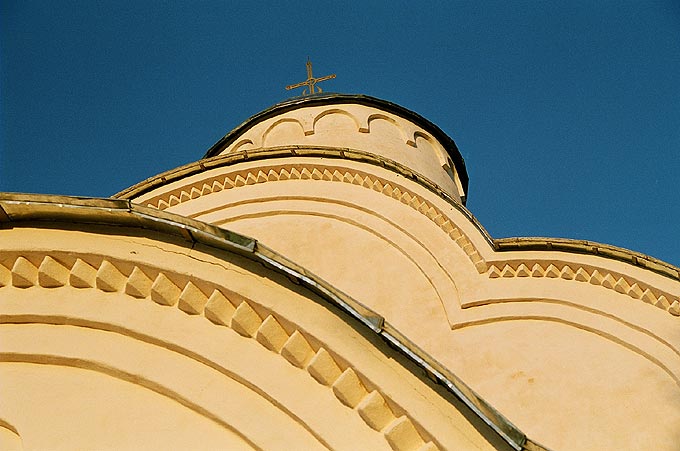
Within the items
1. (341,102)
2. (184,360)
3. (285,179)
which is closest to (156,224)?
(184,360)

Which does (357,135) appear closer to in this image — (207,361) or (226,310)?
(226,310)

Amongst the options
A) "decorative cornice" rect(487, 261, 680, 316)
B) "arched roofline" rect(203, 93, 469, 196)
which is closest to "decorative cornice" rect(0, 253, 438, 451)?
"decorative cornice" rect(487, 261, 680, 316)

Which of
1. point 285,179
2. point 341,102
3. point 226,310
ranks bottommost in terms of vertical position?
point 226,310

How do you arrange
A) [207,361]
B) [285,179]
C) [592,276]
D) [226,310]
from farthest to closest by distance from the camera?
[285,179], [592,276], [226,310], [207,361]

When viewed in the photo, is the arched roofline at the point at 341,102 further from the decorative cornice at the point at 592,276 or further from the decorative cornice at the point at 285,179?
the decorative cornice at the point at 592,276

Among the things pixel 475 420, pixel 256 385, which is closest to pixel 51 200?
pixel 256 385

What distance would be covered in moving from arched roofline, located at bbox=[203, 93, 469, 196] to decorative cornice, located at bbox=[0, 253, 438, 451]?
7415 millimetres

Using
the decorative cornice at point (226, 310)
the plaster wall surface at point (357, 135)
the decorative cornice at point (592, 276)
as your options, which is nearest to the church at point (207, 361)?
the decorative cornice at point (226, 310)

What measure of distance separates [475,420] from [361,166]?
17.0 feet

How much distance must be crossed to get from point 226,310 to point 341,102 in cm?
760

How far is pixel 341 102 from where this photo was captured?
10367 millimetres

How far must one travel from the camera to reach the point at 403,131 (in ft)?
34.3

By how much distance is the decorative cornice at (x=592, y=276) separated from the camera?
18.3 ft

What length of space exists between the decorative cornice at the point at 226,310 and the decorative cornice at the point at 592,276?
141 inches
